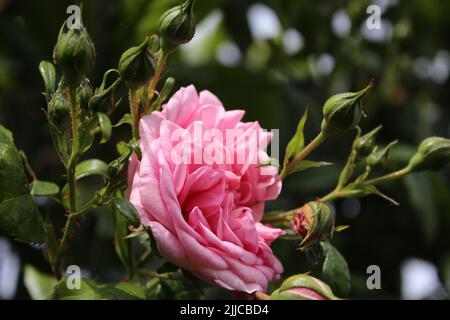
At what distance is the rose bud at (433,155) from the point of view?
40.2 inches

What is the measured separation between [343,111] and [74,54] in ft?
0.96

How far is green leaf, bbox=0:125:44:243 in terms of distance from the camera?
0.86 m

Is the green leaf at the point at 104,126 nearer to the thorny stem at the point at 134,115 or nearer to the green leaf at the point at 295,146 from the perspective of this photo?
the thorny stem at the point at 134,115

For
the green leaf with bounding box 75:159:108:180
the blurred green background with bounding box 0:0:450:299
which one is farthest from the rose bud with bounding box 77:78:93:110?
the blurred green background with bounding box 0:0:450:299

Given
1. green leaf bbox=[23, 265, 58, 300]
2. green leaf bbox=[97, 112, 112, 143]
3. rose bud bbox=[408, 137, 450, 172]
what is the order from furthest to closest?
green leaf bbox=[23, 265, 58, 300] → rose bud bbox=[408, 137, 450, 172] → green leaf bbox=[97, 112, 112, 143]

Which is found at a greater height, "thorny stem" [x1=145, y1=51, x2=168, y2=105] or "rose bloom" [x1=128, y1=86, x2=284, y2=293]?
"thorny stem" [x1=145, y1=51, x2=168, y2=105]

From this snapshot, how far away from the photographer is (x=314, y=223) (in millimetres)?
871

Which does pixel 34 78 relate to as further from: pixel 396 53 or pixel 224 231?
pixel 224 231

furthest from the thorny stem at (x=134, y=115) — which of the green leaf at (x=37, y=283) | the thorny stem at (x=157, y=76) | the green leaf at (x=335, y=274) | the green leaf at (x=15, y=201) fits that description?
the green leaf at (x=37, y=283)

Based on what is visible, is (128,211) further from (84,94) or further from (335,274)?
(335,274)

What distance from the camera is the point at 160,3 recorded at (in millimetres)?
1648

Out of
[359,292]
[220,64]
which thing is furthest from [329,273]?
[220,64]

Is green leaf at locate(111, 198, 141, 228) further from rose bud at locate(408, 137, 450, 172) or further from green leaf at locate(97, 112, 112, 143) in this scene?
rose bud at locate(408, 137, 450, 172)

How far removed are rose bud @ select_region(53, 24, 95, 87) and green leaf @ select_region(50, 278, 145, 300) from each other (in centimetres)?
22
